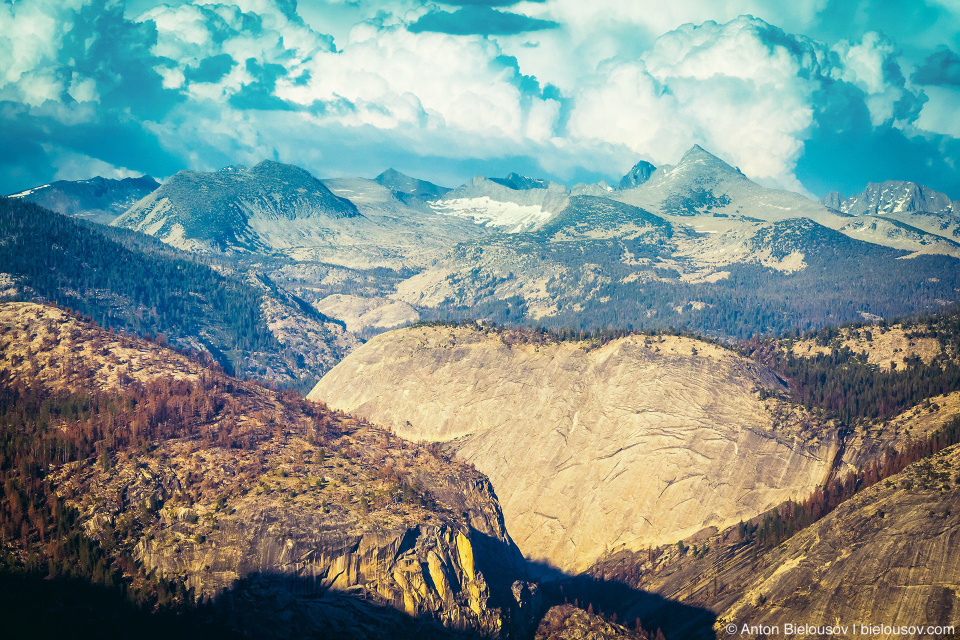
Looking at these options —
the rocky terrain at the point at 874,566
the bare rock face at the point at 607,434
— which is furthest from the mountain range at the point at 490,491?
the bare rock face at the point at 607,434

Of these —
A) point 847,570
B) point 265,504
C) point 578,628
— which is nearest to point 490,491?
point 578,628

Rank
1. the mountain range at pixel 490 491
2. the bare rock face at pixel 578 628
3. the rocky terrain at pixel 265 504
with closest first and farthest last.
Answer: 1. the mountain range at pixel 490 491
2. the rocky terrain at pixel 265 504
3. the bare rock face at pixel 578 628

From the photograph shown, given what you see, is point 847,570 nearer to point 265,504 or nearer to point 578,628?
point 578,628

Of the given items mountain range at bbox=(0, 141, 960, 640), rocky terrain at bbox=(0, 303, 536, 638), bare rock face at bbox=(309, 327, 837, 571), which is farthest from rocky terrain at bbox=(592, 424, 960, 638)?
rocky terrain at bbox=(0, 303, 536, 638)

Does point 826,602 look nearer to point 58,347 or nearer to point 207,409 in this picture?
point 207,409

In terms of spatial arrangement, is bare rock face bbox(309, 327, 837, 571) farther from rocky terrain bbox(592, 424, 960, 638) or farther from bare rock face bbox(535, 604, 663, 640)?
bare rock face bbox(535, 604, 663, 640)

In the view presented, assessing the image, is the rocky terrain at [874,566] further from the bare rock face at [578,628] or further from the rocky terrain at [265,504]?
the rocky terrain at [265,504]
